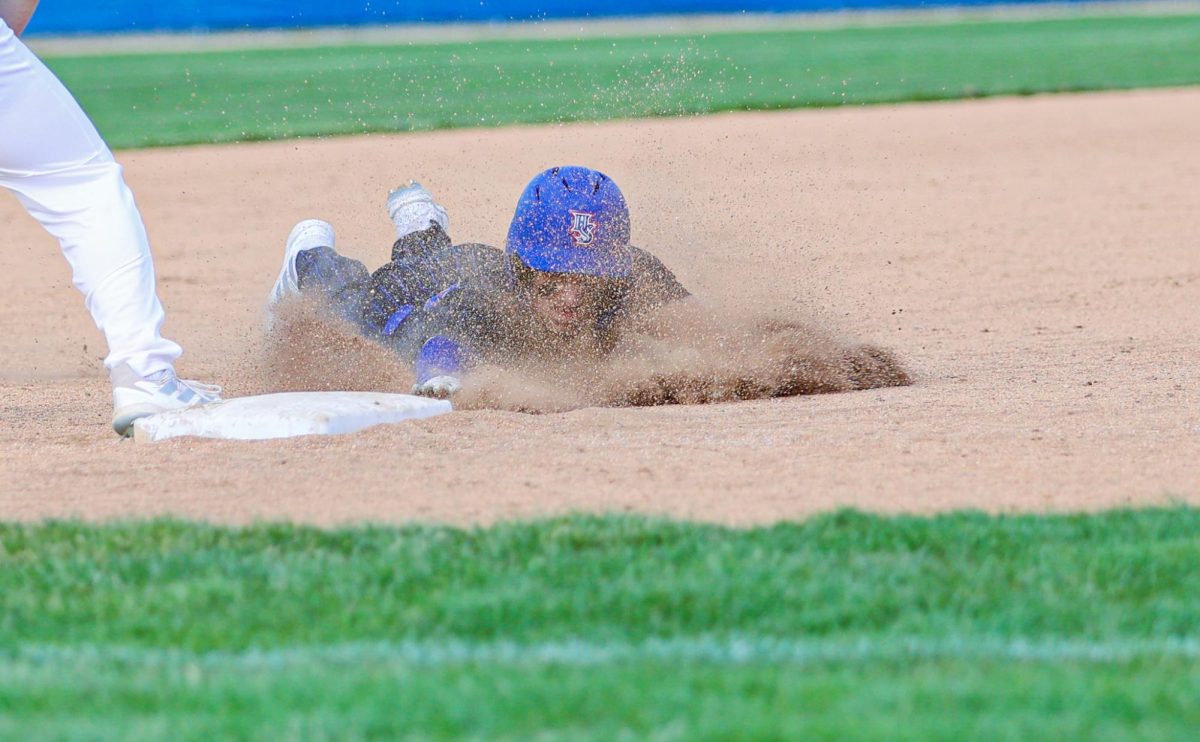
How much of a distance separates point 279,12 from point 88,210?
22026mm

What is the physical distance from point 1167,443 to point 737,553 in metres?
1.60

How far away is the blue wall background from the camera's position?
82.4 feet

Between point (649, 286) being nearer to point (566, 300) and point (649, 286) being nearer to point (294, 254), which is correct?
point (566, 300)

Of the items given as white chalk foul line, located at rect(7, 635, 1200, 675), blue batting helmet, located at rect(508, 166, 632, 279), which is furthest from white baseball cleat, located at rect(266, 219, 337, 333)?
white chalk foul line, located at rect(7, 635, 1200, 675)

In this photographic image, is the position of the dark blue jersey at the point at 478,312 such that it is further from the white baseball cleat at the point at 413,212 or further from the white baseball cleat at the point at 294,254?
the white baseball cleat at the point at 413,212

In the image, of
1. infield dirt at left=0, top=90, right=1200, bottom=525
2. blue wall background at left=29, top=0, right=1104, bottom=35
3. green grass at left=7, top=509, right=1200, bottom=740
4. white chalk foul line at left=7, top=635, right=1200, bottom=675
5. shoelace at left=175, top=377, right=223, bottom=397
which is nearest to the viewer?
green grass at left=7, top=509, right=1200, bottom=740

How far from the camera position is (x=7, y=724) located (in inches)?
92.2

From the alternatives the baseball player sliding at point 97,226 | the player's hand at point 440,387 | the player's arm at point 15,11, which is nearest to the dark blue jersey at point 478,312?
the player's hand at point 440,387

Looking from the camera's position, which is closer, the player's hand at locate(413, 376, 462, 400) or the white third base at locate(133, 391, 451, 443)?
the white third base at locate(133, 391, 451, 443)

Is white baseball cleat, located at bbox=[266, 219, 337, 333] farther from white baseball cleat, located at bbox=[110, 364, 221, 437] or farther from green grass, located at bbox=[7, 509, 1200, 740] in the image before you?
green grass, located at bbox=[7, 509, 1200, 740]

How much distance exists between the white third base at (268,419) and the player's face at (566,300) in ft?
3.24

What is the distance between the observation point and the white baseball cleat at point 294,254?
6129mm

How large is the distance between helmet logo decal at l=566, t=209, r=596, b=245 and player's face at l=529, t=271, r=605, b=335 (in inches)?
5.0

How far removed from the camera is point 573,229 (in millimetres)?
5301
